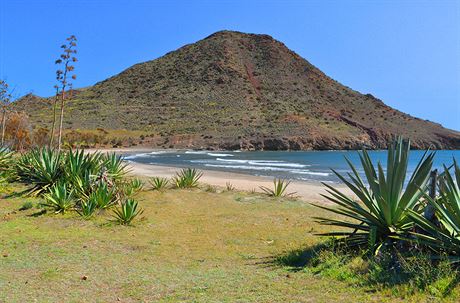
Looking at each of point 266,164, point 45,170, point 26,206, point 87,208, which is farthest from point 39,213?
point 266,164

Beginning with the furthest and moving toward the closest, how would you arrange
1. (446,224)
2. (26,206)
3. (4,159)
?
1. (4,159)
2. (26,206)
3. (446,224)

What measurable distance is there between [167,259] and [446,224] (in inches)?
167

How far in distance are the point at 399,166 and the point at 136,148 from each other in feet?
201

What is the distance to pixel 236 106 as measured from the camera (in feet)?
291

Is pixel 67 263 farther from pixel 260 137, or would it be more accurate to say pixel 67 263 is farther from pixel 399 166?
pixel 260 137

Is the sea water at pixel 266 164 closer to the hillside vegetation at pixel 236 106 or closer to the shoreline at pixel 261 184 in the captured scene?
the shoreline at pixel 261 184

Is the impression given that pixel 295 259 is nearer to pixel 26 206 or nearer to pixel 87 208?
pixel 87 208

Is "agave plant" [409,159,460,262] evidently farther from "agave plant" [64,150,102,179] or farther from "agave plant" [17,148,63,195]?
"agave plant" [17,148,63,195]

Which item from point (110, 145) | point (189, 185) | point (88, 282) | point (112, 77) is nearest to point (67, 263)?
point (88, 282)

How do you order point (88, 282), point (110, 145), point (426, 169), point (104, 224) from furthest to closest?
1. point (110, 145)
2. point (104, 224)
3. point (426, 169)
4. point (88, 282)

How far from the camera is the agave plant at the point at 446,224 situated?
547 cm

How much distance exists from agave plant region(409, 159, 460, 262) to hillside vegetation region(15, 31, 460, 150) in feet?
208

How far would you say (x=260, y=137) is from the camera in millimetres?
76125

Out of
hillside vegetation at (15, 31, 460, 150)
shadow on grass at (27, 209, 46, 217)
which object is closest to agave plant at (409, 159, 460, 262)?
shadow on grass at (27, 209, 46, 217)
